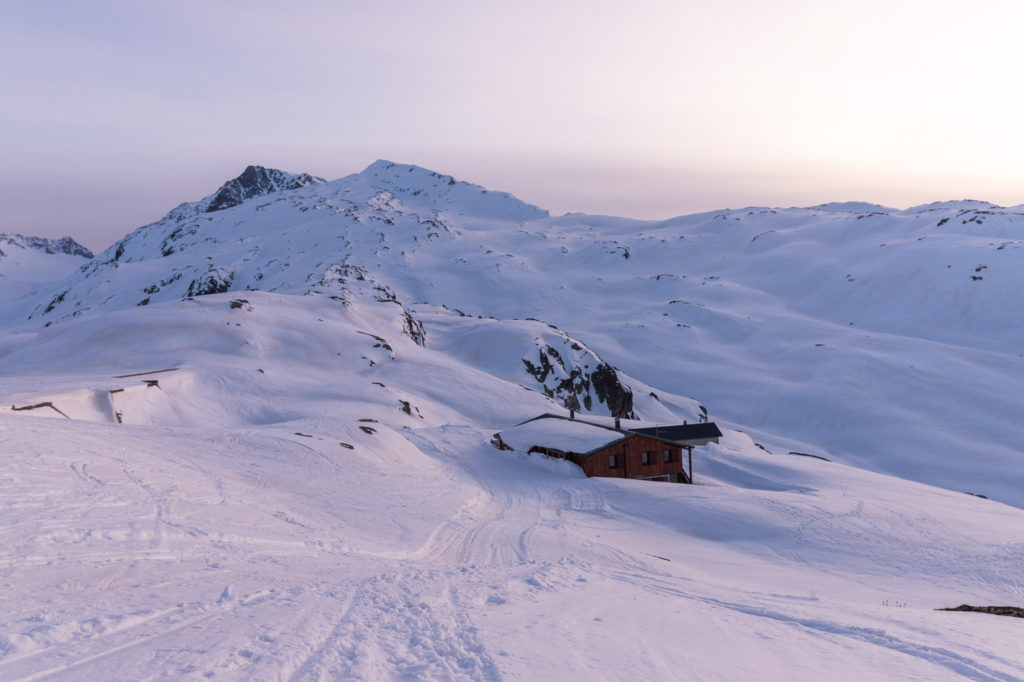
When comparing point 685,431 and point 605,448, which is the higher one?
point 605,448

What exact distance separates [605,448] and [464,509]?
45.4 feet

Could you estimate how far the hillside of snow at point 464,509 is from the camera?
9336 millimetres

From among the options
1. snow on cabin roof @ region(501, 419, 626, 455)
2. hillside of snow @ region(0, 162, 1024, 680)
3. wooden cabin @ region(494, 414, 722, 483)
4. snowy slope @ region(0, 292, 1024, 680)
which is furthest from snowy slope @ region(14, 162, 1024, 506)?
snowy slope @ region(0, 292, 1024, 680)

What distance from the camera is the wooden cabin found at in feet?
121

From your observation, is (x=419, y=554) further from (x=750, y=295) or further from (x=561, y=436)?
(x=750, y=295)

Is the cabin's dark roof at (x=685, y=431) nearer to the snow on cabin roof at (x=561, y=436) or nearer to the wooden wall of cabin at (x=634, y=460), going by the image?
the wooden wall of cabin at (x=634, y=460)

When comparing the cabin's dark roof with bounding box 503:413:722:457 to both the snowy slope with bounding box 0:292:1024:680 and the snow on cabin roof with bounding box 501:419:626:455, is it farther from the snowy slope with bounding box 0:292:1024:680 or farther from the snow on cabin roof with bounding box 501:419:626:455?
the snowy slope with bounding box 0:292:1024:680

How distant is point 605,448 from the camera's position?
3684cm

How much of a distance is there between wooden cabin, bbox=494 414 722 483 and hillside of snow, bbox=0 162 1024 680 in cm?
114

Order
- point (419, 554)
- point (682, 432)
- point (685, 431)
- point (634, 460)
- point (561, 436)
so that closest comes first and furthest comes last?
point (419, 554), point (634, 460), point (561, 436), point (682, 432), point (685, 431)

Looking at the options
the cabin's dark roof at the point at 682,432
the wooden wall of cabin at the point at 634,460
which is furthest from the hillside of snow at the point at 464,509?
the cabin's dark roof at the point at 682,432

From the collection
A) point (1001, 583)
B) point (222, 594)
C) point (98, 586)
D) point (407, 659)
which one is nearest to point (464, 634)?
point (407, 659)

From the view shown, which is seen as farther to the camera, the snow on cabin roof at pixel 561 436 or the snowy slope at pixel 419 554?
the snow on cabin roof at pixel 561 436

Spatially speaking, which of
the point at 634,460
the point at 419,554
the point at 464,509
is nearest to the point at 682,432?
the point at 634,460
